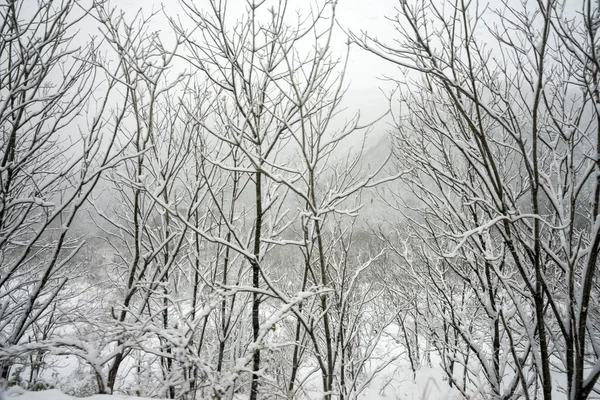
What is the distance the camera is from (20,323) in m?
2.36

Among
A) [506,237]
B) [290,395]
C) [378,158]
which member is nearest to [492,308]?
[506,237]

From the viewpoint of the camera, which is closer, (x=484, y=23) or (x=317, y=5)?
(x=317, y=5)

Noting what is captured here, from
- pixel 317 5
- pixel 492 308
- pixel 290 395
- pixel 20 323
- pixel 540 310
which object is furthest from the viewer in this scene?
pixel 492 308

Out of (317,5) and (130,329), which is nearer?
(130,329)

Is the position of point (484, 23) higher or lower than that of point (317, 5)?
higher

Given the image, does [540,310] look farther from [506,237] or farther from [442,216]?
[442,216]

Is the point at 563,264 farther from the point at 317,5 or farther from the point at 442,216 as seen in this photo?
the point at 317,5

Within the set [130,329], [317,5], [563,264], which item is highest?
[317,5]

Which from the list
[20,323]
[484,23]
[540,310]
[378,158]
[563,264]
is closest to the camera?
[540,310]

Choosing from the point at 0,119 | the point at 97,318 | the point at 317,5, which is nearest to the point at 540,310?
the point at 317,5

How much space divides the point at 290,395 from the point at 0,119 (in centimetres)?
302

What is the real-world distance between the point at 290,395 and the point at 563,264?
78.4 inches

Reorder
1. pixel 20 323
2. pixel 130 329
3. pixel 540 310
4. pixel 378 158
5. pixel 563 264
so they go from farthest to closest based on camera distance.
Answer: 1. pixel 378 158
2. pixel 20 323
3. pixel 563 264
4. pixel 540 310
5. pixel 130 329

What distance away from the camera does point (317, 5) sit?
2.14m
